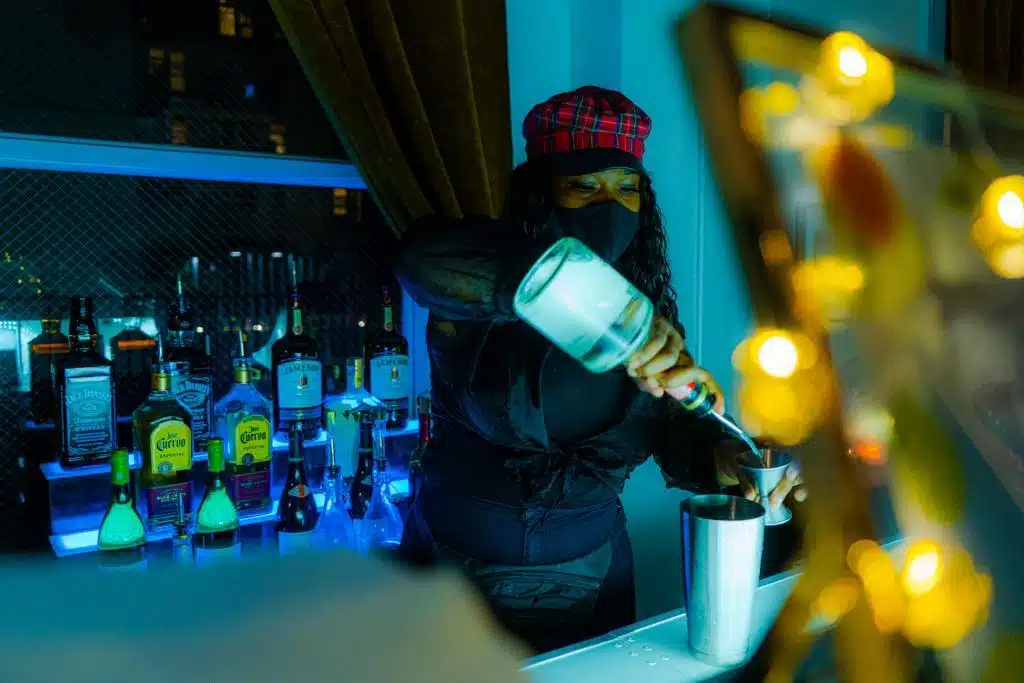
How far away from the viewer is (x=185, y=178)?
4.69 ft

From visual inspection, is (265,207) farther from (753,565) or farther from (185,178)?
(753,565)

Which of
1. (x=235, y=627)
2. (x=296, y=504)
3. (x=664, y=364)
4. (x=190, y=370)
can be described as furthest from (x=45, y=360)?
(x=235, y=627)

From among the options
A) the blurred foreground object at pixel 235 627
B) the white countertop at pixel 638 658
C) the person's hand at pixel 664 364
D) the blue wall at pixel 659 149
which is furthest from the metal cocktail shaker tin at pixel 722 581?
the blue wall at pixel 659 149

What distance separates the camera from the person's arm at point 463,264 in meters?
0.76

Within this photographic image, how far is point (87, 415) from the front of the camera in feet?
3.94

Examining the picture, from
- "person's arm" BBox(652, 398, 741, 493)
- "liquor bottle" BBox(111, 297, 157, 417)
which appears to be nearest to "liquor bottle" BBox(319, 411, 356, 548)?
"liquor bottle" BBox(111, 297, 157, 417)

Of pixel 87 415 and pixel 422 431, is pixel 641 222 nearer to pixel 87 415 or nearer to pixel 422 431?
pixel 422 431

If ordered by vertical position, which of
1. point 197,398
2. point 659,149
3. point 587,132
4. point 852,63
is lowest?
point 197,398

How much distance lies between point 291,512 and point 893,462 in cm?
175

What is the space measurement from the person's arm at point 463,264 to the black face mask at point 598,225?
267 mm

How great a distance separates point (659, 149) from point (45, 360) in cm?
144

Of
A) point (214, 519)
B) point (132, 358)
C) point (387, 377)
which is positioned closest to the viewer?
point (214, 519)

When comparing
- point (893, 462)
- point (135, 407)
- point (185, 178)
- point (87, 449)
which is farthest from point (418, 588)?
point (893, 462)

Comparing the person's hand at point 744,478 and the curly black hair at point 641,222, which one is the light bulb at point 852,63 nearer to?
the curly black hair at point 641,222
